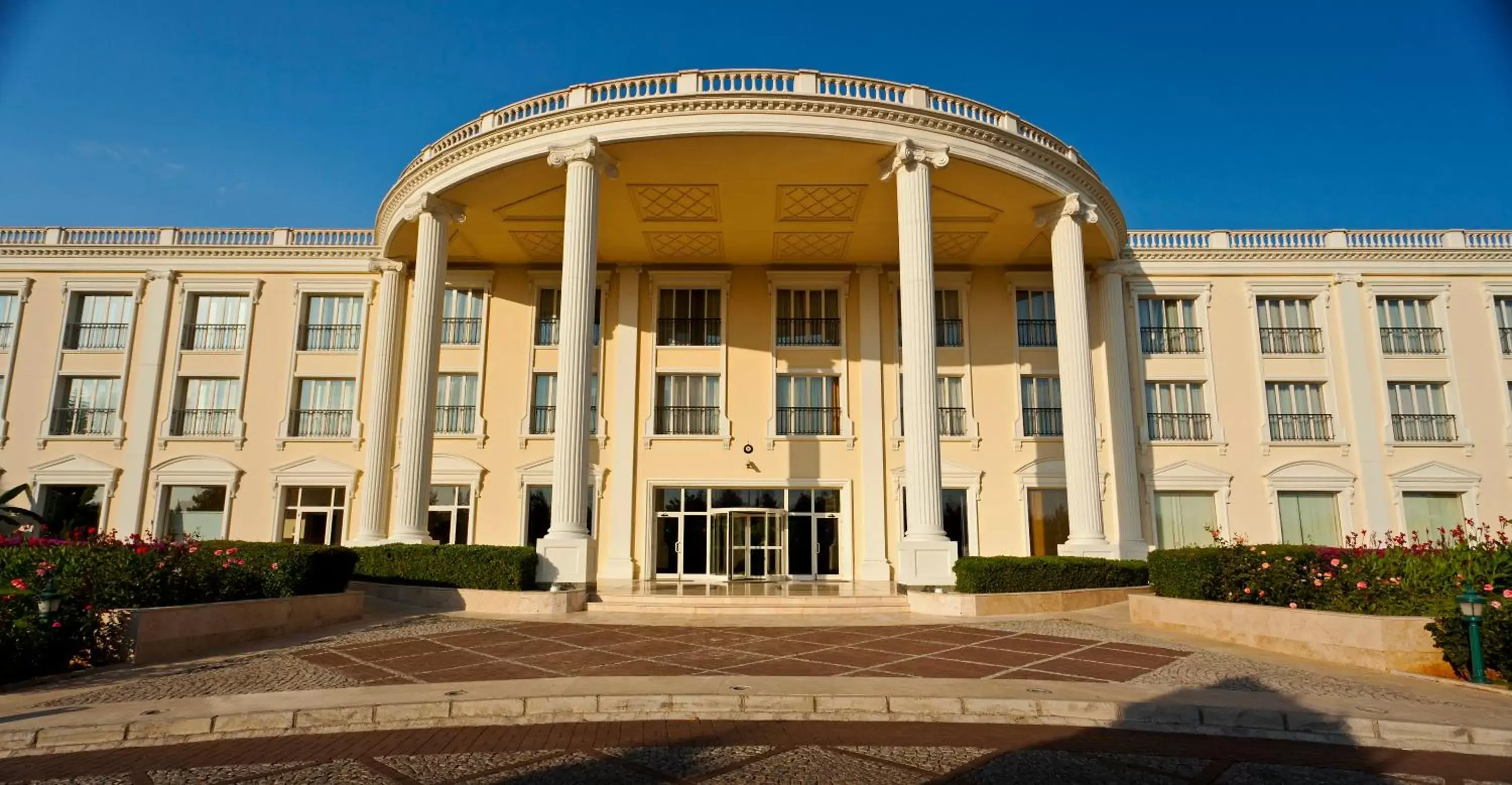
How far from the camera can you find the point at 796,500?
76.3ft

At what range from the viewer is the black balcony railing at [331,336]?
24672 mm

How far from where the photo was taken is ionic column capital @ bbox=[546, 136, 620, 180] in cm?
1777

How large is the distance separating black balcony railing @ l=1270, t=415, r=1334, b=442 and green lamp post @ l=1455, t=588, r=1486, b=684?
57.2 ft

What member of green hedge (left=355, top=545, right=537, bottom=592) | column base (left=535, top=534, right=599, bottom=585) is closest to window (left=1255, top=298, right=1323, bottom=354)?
column base (left=535, top=534, right=599, bottom=585)

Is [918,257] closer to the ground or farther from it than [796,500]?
farther from it

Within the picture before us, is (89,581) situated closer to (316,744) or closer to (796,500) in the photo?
(316,744)

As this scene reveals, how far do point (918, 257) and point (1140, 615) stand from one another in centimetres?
847

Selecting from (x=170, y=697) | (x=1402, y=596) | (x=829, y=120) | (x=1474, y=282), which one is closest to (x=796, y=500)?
(x=829, y=120)

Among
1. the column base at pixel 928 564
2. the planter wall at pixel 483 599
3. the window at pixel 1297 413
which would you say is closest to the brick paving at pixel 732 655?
the planter wall at pixel 483 599

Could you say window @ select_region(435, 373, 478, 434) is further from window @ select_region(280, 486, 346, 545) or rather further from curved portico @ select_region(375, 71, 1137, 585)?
window @ select_region(280, 486, 346, 545)

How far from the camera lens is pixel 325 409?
952 inches

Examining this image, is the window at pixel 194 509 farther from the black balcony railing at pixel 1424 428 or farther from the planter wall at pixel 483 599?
the black balcony railing at pixel 1424 428

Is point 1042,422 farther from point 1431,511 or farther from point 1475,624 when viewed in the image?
point 1475,624

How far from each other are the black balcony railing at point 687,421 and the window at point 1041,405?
9.20m
